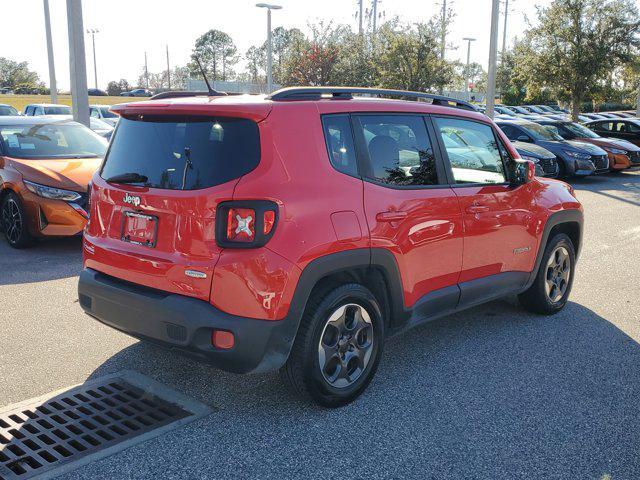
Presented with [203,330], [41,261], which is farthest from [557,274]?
[41,261]

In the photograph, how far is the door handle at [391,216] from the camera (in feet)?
12.3

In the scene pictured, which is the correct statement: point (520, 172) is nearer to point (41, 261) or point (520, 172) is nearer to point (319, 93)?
point (319, 93)

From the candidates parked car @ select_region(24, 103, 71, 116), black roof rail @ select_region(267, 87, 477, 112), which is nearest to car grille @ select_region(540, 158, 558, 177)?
black roof rail @ select_region(267, 87, 477, 112)

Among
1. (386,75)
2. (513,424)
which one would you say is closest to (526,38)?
(386,75)

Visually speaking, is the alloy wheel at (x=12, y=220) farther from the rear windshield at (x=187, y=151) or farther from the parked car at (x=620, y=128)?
the parked car at (x=620, y=128)

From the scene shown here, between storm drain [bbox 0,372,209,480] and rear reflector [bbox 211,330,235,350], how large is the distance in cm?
57

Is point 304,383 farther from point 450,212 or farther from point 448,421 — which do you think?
point 450,212

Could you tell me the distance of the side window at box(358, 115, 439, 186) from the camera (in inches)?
152

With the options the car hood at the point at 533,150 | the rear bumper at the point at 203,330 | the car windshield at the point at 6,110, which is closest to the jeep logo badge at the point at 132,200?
the rear bumper at the point at 203,330

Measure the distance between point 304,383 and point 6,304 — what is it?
10.6 ft

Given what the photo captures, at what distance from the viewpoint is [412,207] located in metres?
3.98

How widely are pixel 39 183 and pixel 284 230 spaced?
5.27 meters

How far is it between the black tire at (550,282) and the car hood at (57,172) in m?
4.85

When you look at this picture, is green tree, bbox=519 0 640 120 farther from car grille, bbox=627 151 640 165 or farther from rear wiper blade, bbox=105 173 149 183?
rear wiper blade, bbox=105 173 149 183
